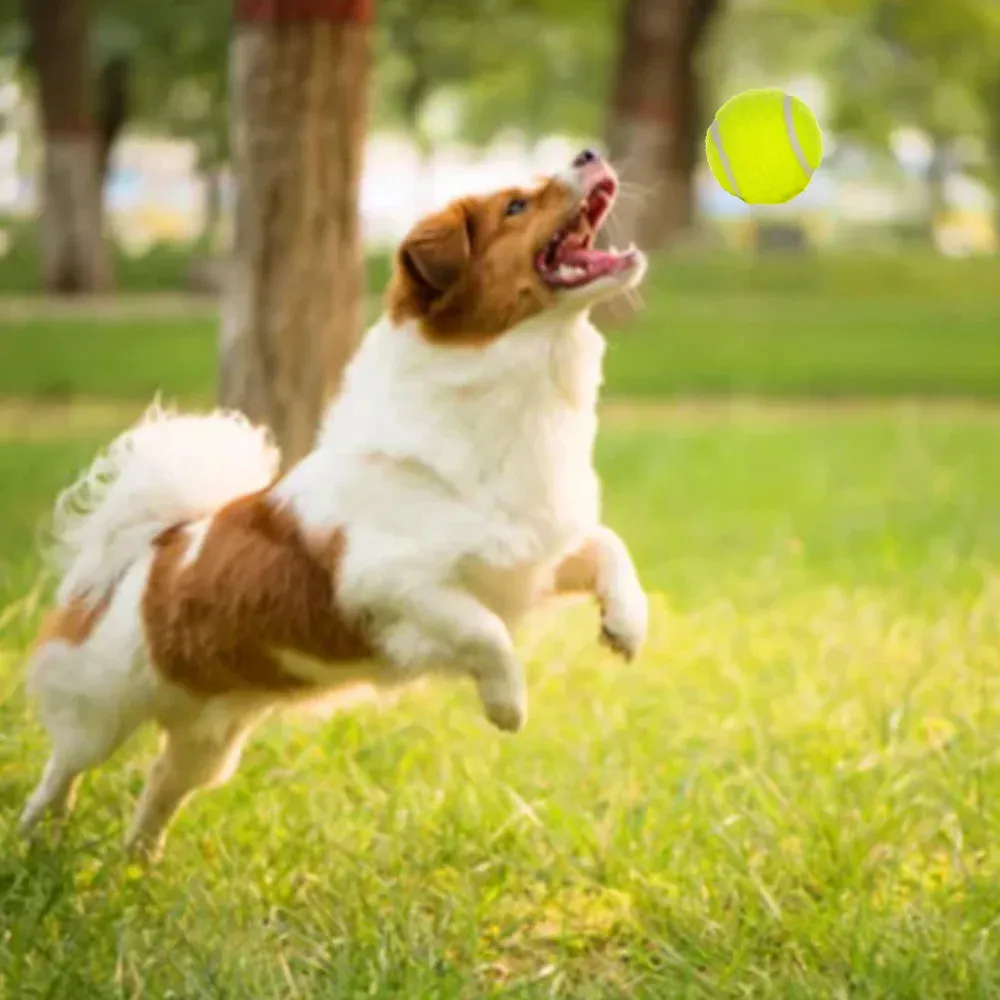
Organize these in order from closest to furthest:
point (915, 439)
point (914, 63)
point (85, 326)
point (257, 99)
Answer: point (257, 99) → point (915, 439) → point (85, 326) → point (914, 63)

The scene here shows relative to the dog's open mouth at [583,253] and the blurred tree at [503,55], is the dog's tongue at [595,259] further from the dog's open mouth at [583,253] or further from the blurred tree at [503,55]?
the blurred tree at [503,55]

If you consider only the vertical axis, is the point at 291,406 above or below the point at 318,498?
below

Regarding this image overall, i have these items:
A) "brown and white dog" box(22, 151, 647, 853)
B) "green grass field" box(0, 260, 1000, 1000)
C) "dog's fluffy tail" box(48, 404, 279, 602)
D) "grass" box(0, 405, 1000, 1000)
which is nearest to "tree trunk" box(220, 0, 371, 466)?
"green grass field" box(0, 260, 1000, 1000)

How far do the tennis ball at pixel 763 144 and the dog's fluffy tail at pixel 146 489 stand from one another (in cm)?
132

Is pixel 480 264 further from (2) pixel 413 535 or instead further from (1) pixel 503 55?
(1) pixel 503 55

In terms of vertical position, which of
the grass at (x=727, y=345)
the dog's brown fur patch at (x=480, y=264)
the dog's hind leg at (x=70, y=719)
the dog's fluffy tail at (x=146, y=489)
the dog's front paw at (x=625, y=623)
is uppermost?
the dog's brown fur patch at (x=480, y=264)

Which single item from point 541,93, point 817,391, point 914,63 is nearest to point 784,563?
point 817,391

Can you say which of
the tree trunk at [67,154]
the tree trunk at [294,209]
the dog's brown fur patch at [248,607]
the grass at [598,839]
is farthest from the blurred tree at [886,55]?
the dog's brown fur patch at [248,607]

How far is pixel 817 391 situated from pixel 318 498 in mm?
12655

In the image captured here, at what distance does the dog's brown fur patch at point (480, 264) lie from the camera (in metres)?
3.88

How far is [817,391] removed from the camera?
16250mm

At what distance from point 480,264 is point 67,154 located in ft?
60.5

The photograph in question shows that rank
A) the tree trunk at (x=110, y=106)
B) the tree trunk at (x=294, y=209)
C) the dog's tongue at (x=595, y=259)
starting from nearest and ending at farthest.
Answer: the dog's tongue at (x=595, y=259) < the tree trunk at (x=294, y=209) < the tree trunk at (x=110, y=106)

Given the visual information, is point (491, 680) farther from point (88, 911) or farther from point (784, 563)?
point (784, 563)
